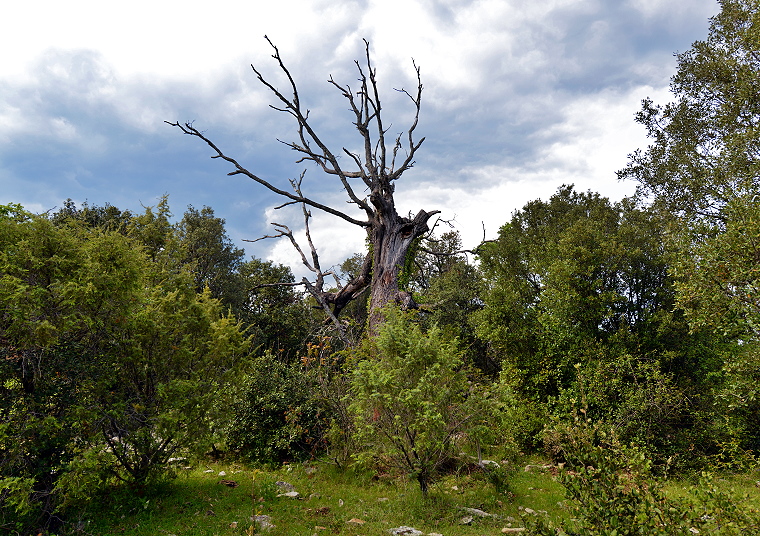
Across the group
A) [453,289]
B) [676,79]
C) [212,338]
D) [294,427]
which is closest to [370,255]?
[294,427]

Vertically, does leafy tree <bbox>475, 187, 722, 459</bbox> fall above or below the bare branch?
below

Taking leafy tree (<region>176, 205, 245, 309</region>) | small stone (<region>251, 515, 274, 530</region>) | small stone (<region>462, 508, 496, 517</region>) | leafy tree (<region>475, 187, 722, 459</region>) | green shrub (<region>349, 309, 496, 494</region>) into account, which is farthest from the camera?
leafy tree (<region>176, 205, 245, 309</region>)

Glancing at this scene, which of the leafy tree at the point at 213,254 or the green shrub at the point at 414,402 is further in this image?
the leafy tree at the point at 213,254

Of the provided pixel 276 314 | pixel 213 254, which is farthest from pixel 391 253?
pixel 213 254

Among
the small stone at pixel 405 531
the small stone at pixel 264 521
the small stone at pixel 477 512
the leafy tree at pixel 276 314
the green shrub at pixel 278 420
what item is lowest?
the small stone at pixel 477 512

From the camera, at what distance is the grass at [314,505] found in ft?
23.2

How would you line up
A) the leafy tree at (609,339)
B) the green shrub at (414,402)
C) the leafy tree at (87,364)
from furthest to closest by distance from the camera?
the leafy tree at (609,339)
the green shrub at (414,402)
the leafy tree at (87,364)

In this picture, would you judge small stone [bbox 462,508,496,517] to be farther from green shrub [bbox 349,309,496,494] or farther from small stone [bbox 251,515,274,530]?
small stone [bbox 251,515,274,530]

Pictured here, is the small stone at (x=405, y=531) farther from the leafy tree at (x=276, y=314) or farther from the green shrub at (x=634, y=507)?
the leafy tree at (x=276, y=314)

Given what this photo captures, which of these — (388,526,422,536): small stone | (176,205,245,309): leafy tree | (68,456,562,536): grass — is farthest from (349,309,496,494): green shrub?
(176,205,245,309): leafy tree

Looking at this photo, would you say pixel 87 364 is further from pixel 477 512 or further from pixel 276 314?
pixel 276 314

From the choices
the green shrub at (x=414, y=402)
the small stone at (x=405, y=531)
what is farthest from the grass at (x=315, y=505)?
the green shrub at (x=414, y=402)

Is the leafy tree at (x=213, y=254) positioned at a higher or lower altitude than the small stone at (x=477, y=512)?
higher

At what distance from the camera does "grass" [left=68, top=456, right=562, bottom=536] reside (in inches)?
278
